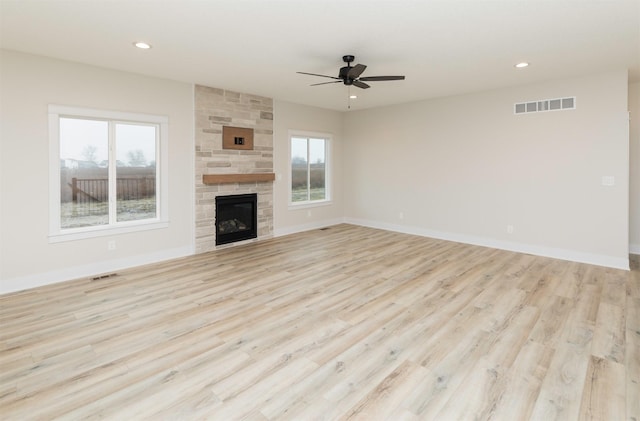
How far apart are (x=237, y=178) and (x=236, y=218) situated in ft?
2.54

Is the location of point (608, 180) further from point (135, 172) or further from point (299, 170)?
point (135, 172)

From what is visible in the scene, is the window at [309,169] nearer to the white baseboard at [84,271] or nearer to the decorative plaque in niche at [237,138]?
the decorative plaque in niche at [237,138]

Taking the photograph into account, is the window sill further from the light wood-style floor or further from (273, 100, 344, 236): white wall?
(273, 100, 344, 236): white wall

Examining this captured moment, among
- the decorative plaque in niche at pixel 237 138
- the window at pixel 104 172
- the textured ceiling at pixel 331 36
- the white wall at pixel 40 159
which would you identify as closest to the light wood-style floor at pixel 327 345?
the white wall at pixel 40 159

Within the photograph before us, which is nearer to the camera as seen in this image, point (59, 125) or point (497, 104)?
point (59, 125)

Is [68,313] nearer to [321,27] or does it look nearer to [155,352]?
[155,352]

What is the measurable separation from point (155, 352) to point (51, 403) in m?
0.68

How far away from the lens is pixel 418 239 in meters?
6.68

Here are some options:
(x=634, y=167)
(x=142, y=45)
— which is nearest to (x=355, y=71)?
(x=142, y=45)

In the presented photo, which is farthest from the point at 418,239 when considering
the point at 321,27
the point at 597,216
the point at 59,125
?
the point at 59,125

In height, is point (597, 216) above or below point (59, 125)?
below

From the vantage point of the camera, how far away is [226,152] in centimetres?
600

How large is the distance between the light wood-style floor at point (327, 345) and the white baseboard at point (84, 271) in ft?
0.60

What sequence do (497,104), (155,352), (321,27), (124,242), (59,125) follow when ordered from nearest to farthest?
1. (155,352)
2. (321,27)
3. (59,125)
4. (124,242)
5. (497,104)
